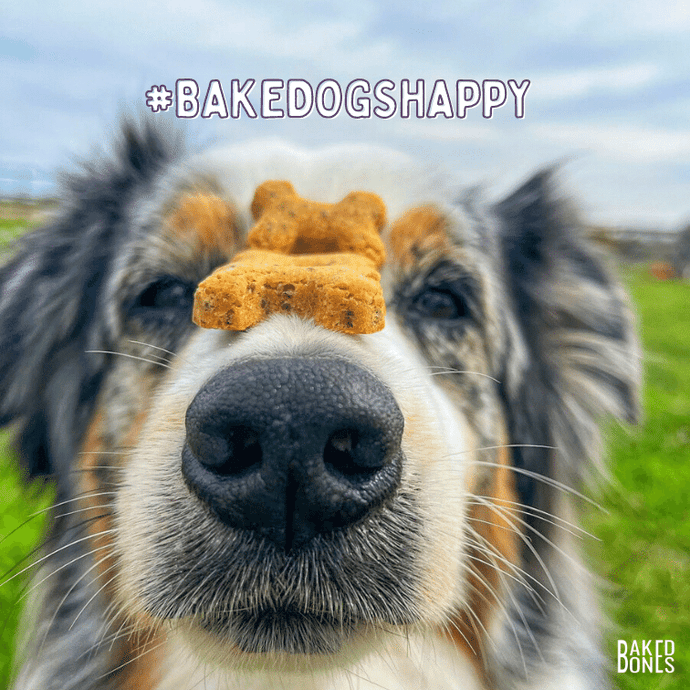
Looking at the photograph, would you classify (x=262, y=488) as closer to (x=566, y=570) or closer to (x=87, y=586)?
(x=87, y=586)

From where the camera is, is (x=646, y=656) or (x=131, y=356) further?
(x=646, y=656)

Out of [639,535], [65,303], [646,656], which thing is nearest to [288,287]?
[65,303]

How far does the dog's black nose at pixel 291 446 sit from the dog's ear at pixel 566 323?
1.38 metres

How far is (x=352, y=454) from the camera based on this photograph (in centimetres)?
147

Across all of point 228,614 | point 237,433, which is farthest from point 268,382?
point 228,614

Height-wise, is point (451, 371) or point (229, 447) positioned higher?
point (451, 371)

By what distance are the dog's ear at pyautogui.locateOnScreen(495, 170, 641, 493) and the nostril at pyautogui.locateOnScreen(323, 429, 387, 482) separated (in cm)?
138

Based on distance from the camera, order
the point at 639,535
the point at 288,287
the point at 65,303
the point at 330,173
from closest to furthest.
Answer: the point at 288,287 → the point at 330,173 → the point at 65,303 → the point at 639,535

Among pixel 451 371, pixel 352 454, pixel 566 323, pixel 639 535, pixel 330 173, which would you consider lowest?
pixel 639 535

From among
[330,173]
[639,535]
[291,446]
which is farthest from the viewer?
[639,535]

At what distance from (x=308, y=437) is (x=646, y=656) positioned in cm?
265

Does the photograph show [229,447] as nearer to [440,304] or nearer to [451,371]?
[451,371]

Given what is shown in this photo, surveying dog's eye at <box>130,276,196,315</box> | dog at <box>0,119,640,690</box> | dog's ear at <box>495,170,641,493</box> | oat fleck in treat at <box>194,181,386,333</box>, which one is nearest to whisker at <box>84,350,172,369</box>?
dog at <box>0,119,640,690</box>

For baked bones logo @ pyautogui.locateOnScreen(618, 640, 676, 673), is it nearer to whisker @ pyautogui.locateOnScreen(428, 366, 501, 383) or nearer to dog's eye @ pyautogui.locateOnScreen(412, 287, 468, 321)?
whisker @ pyautogui.locateOnScreen(428, 366, 501, 383)
